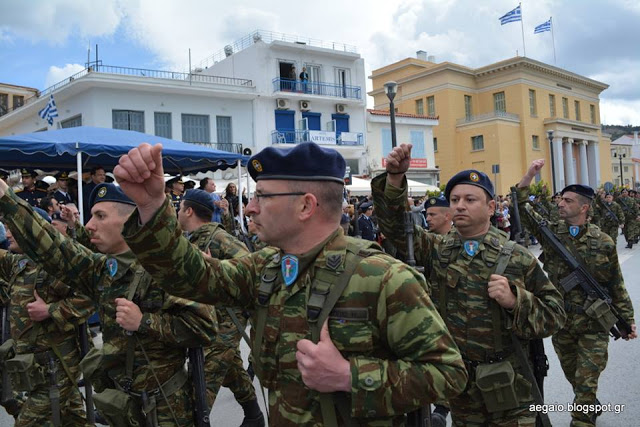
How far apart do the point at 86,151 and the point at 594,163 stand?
51697mm

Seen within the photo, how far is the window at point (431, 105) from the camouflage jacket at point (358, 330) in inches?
1709

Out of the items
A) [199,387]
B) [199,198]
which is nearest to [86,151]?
[199,198]

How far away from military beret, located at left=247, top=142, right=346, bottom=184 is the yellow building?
40486 mm

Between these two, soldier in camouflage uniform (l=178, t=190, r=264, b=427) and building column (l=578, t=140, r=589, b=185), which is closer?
soldier in camouflage uniform (l=178, t=190, r=264, b=427)

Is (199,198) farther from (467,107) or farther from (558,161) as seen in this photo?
(558,161)

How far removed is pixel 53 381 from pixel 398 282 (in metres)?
3.22

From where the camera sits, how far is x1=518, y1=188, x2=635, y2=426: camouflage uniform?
14.5 feet

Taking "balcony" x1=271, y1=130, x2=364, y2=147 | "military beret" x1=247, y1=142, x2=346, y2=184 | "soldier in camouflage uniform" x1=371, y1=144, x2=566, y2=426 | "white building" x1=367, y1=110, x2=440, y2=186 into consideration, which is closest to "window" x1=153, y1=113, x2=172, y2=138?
"balcony" x1=271, y1=130, x2=364, y2=147

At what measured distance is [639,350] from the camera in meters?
6.66

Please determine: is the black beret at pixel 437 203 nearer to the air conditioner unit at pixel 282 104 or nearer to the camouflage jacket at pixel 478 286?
the camouflage jacket at pixel 478 286

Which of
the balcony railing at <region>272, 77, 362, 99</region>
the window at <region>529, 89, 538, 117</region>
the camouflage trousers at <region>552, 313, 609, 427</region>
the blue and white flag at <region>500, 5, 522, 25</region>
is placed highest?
the blue and white flag at <region>500, 5, 522, 25</region>

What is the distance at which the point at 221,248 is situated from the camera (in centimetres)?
471

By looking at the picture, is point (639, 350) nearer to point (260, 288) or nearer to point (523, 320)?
point (523, 320)

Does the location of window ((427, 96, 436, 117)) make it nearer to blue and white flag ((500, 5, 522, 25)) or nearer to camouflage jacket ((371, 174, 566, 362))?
blue and white flag ((500, 5, 522, 25))
